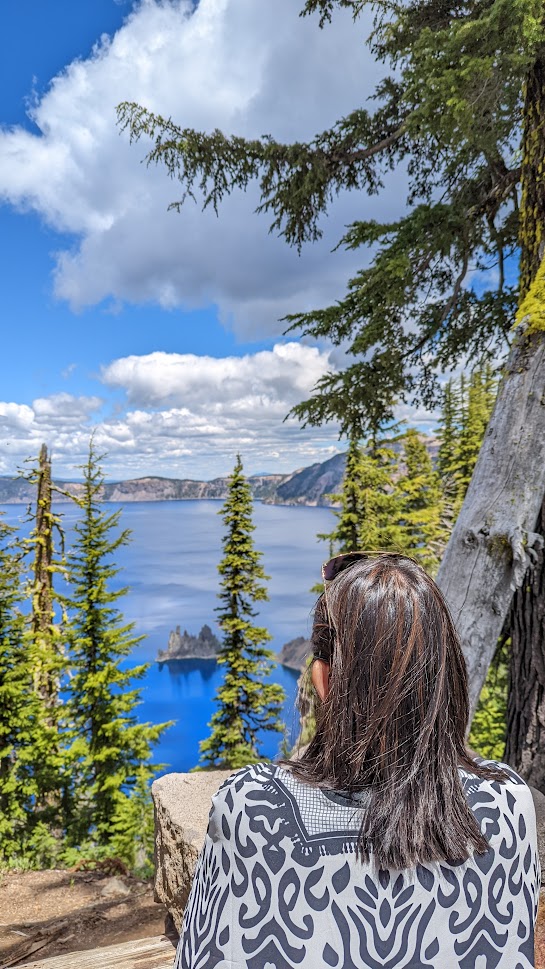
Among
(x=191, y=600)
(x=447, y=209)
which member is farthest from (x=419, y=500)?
(x=191, y=600)

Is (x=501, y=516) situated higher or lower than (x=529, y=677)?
higher

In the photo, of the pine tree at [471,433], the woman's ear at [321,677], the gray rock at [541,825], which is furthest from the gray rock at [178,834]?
the pine tree at [471,433]

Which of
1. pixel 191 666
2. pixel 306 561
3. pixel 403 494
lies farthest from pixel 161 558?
pixel 403 494

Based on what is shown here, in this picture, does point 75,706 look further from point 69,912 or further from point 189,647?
point 189,647

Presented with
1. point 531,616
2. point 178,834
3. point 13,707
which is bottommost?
point 13,707

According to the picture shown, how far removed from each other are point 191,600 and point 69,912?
12793cm

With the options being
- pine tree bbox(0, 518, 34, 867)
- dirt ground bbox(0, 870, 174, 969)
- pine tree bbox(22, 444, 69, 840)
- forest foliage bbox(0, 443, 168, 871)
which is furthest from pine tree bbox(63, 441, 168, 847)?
dirt ground bbox(0, 870, 174, 969)

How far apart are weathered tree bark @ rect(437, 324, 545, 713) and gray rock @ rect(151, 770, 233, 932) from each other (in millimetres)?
2057

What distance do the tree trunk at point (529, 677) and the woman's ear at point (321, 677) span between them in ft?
10.5

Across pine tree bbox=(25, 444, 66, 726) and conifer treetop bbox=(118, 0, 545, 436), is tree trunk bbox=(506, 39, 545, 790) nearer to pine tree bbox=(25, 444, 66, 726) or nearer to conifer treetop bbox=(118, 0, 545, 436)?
conifer treetop bbox=(118, 0, 545, 436)

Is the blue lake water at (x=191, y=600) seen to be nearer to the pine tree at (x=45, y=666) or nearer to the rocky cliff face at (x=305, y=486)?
the pine tree at (x=45, y=666)

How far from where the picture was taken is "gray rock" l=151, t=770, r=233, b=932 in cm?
348

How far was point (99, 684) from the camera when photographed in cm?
1291

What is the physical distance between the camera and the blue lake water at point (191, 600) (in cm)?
8531
